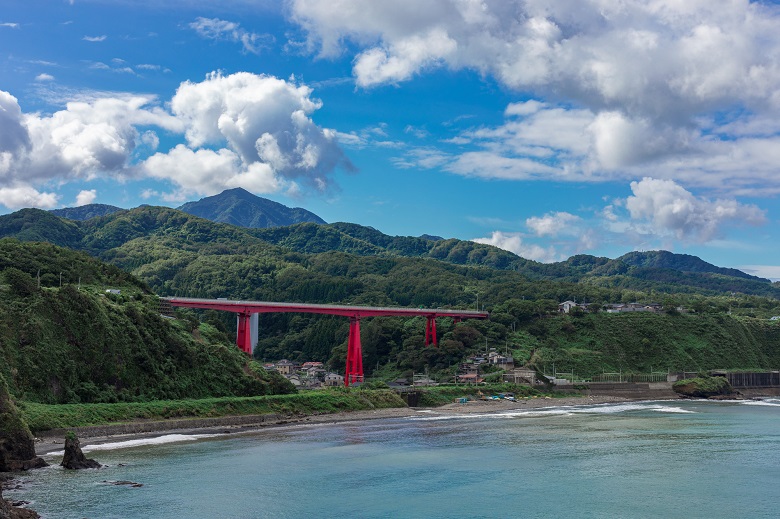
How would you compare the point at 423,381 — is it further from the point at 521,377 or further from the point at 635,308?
the point at 635,308

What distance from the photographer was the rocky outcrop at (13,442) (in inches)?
1512

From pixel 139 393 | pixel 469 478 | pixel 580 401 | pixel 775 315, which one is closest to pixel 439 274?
pixel 775 315

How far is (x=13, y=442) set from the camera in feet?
129

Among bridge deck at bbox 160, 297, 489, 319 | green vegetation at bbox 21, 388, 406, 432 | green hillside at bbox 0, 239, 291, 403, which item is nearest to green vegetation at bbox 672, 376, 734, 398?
bridge deck at bbox 160, 297, 489, 319

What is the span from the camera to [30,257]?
243 feet

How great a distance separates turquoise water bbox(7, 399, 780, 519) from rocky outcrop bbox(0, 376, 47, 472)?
1.28m

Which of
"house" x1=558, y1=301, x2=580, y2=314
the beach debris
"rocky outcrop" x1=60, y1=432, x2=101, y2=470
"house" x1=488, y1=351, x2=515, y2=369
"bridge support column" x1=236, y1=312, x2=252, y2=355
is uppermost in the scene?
"house" x1=558, y1=301, x2=580, y2=314

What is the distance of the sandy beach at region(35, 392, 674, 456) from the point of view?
50.8 metres

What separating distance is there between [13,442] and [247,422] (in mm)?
26391

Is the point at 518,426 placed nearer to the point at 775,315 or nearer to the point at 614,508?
the point at 614,508

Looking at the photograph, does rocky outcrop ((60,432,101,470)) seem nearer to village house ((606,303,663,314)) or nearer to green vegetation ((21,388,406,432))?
green vegetation ((21,388,406,432))

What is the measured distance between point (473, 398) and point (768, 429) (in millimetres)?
33373

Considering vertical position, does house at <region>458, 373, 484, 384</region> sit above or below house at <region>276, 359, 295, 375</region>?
below

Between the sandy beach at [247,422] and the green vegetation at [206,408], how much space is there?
0.90 m
